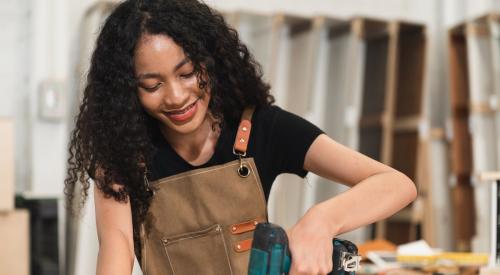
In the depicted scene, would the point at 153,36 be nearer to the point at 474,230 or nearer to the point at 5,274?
the point at 5,274

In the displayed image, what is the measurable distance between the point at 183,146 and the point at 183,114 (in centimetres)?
19

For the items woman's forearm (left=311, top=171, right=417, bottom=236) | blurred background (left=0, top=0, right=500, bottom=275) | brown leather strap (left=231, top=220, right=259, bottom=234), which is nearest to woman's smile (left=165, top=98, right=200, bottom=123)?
brown leather strap (left=231, top=220, right=259, bottom=234)

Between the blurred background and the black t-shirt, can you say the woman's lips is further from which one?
the blurred background

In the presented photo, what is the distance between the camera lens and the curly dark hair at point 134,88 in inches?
71.4

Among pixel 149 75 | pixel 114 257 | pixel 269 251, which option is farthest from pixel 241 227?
pixel 269 251

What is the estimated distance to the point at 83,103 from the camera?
1946 millimetres

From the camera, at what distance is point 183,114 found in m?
1.81

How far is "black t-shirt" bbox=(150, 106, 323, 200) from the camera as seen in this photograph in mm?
1875

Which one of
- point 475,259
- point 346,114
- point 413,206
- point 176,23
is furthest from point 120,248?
point 413,206

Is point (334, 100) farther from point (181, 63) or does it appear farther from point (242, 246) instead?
point (181, 63)

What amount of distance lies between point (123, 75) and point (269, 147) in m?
0.43

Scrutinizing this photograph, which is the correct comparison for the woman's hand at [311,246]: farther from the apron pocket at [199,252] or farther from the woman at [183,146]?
the apron pocket at [199,252]

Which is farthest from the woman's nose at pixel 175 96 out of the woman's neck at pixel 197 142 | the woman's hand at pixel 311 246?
the woman's hand at pixel 311 246

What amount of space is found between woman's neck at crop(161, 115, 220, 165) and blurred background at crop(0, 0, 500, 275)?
1803mm
